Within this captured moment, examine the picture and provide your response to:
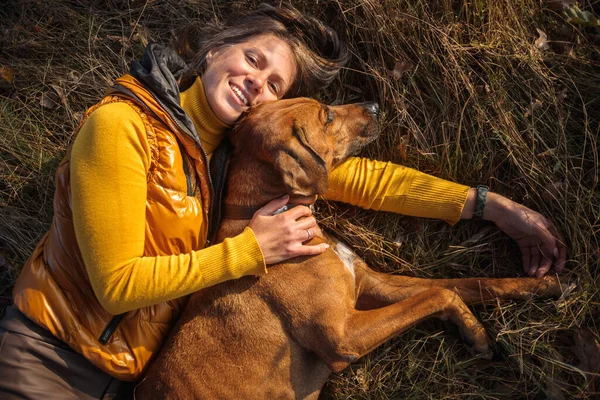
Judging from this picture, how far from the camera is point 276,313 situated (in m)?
3.58

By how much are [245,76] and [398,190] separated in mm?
1533

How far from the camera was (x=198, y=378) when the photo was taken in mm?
3529

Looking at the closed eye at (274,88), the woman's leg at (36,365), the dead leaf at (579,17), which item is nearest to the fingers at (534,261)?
the dead leaf at (579,17)

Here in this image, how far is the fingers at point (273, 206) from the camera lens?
362cm

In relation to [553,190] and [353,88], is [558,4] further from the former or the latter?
[353,88]

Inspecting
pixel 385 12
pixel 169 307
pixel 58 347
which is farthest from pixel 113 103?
pixel 385 12

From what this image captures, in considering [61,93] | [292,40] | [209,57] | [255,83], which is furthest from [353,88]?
[61,93]

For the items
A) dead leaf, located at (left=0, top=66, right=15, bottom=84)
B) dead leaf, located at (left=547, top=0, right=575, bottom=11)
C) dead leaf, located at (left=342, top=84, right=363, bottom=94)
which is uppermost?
dead leaf, located at (left=547, top=0, right=575, bottom=11)

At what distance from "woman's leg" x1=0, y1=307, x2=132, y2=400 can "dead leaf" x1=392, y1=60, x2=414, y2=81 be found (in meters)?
3.43

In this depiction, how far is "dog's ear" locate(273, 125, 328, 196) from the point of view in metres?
3.49

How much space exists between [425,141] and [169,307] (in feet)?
8.41

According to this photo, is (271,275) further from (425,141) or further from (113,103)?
(425,141)

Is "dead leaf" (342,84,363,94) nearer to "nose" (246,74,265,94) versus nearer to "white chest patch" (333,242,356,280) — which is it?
"nose" (246,74,265,94)

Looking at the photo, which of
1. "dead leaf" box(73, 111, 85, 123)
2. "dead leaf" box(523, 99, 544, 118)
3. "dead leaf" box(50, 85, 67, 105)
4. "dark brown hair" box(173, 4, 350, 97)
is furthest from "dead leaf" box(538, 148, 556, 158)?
"dead leaf" box(50, 85, 67, 105)
